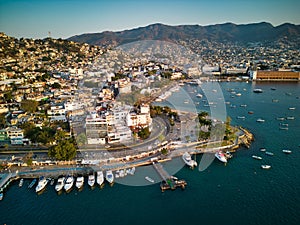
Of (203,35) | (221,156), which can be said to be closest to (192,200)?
(221,156)

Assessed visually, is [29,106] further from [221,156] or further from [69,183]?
[221,156]

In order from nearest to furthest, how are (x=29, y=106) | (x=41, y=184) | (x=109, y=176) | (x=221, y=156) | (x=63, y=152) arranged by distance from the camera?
(x=41, y=184) → (x=109, y=176) → (x=63, y=152) → (x=221, y=156) → (x=29, y=106)

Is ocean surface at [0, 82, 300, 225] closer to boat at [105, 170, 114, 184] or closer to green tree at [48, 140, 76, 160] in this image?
boat at [105, 170, 114, 184]

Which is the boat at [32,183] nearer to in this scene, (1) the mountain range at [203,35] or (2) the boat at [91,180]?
(2) the boat at [91,180]

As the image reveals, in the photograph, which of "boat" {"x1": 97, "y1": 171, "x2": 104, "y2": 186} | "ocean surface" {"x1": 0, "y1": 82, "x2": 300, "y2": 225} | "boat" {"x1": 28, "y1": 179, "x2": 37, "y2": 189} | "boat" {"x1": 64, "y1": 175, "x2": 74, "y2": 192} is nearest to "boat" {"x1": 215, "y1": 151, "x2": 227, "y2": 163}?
"ocean surface" {"x1": 0, "y1": 82, "x2": 300, "y2": 225}

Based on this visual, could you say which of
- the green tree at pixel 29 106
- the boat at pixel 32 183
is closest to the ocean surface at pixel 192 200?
the boat at pixel 32 183

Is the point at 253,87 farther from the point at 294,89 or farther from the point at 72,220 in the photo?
the point at 72,220

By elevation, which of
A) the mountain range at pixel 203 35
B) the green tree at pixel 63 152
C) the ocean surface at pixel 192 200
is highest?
the mountain range at pixel 203 35
